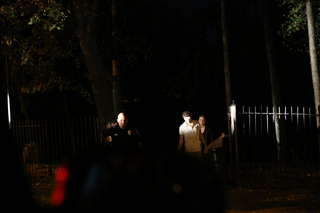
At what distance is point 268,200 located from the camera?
6.98 metres

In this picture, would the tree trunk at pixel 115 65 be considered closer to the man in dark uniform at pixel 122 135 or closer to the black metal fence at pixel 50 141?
the black metal fence at pixel 50 141

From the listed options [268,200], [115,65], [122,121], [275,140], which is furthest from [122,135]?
[275,140]

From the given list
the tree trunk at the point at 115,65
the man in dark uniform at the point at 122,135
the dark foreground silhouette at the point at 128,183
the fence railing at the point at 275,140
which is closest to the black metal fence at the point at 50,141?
the man in dark uniform at the point at 122,135

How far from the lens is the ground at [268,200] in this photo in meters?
6.27

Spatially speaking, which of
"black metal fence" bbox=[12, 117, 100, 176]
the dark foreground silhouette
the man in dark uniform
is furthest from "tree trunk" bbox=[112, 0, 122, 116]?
the dark foreground silhouette

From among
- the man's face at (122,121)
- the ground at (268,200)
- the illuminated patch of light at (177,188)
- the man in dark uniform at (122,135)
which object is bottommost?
the ground at (268,200)

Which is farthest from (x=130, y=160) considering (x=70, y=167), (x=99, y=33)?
(x=99, y=33)

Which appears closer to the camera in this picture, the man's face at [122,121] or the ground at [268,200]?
the ground at [268,200]

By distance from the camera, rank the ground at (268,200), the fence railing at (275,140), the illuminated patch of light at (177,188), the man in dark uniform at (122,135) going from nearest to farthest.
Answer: the illuminated patch of light at (177,188) → the ground at (268,200) → the man in dark uniform at (122,135) → the fence railing at (275,140)

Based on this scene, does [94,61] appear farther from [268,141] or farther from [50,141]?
[268,141]

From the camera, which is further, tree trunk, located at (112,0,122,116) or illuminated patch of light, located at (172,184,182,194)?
tree trunk, located at (112,0,122,116)

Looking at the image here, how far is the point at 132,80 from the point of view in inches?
1083

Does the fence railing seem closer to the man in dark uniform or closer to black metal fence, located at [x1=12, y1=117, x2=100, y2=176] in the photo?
the man in dark uniform

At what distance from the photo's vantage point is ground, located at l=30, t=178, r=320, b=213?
627cm
